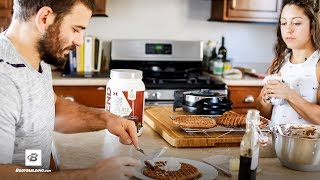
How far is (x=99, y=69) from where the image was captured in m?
3.21

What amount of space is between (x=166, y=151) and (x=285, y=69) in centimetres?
83

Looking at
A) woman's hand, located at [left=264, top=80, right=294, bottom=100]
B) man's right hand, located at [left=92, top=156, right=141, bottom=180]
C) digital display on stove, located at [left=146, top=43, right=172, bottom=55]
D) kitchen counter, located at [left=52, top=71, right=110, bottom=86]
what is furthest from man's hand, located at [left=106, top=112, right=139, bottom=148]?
digital display on stove, located at [left=146, top=43, right=172, bottom=55]

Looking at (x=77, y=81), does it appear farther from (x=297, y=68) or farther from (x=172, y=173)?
(x=172, y=173)

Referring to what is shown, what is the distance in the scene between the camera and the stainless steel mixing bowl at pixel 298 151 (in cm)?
121

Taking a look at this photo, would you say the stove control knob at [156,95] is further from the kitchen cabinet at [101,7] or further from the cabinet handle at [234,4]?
the cabinet handle at [234,4]

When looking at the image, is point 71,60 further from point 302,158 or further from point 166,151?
point 302,158

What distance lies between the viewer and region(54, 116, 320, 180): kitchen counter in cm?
124

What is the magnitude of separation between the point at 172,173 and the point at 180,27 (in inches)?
97.3

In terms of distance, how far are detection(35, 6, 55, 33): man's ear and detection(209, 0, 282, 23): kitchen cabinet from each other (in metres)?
2.25

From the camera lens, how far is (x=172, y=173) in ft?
3.76

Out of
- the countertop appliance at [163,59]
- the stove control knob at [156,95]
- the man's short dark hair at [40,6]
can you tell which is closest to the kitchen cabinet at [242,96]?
the countertop appliance at [163,59]

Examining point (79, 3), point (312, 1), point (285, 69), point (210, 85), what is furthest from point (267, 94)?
point (210, 85)

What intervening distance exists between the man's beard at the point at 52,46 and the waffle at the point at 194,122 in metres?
0.49

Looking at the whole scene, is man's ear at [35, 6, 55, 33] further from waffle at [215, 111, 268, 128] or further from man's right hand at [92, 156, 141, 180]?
waffle at [215, 111, 268, 128]
